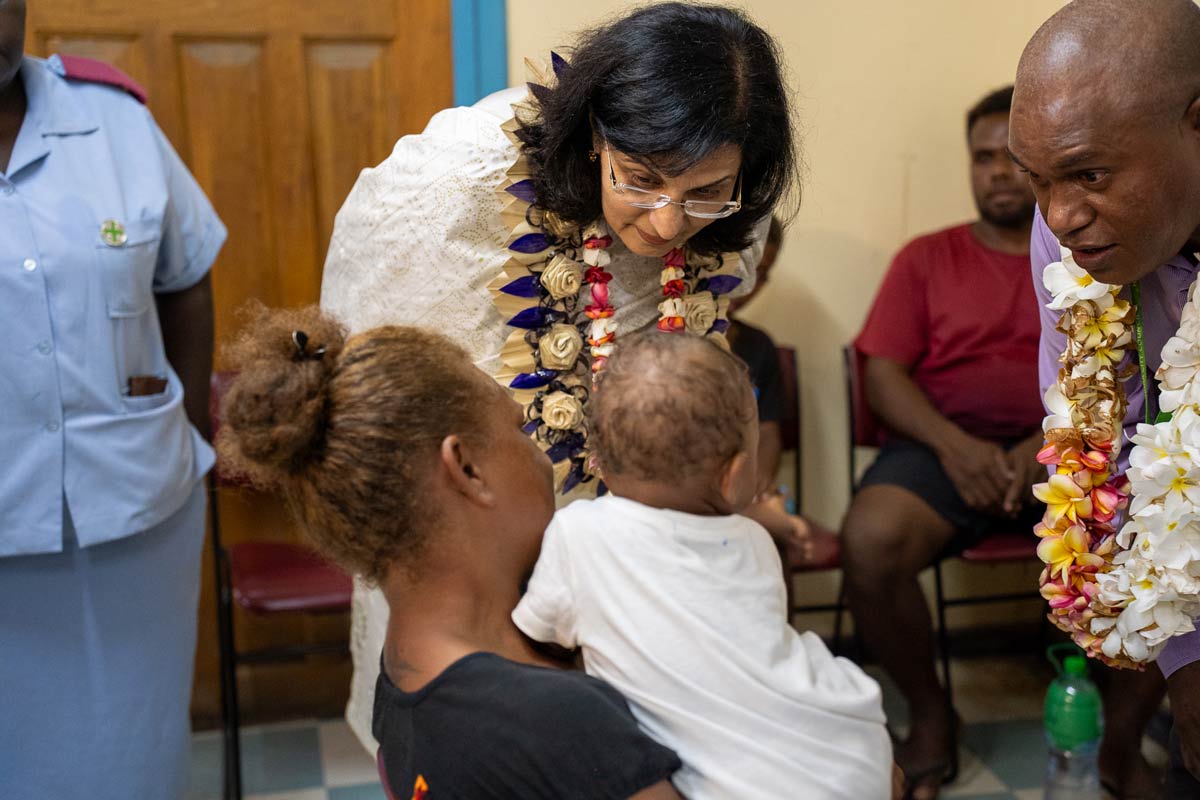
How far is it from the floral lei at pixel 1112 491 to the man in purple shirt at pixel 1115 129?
15cm

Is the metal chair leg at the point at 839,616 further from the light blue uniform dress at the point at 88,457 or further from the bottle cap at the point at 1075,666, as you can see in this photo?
the light blue uniform dress at the point at 88,457

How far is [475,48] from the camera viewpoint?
296cm

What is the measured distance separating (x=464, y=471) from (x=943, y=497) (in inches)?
91.9

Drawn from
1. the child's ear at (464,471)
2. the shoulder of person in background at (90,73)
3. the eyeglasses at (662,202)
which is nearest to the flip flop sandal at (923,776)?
the eyeglasses at (662,202)

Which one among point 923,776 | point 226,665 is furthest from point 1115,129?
point 226,665

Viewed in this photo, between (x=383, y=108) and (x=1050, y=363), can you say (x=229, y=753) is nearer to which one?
(x=383, y=108)

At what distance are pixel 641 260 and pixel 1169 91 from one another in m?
0.85

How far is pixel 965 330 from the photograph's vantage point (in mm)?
3645

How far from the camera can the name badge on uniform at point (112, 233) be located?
2262 millimetres

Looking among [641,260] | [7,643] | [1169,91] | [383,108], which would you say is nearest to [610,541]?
[641,260]

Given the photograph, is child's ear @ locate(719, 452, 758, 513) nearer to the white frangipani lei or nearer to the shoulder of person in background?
the white frangipani lei

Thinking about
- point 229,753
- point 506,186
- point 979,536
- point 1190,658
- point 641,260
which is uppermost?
point 506,186

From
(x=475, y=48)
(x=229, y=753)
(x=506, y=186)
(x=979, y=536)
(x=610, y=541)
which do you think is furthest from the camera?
(x=979, y=536)

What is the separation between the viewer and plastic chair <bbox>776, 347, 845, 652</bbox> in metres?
3.55
